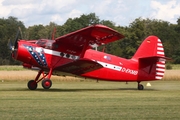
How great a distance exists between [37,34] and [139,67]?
3540 inches

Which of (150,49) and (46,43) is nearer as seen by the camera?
(46,43)

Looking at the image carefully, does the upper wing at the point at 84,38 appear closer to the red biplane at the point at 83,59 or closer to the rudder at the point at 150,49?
the red biplane at the point at 83,59

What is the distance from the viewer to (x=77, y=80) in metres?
34.4

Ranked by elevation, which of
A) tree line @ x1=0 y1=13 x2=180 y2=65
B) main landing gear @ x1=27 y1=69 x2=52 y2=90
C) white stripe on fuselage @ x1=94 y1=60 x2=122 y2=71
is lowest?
main landing gear @ x1=27 y1=69 x2=52 y2=90

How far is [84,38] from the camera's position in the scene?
19.8 metres

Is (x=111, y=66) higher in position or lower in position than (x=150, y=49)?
lower

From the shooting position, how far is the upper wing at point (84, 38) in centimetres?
1886

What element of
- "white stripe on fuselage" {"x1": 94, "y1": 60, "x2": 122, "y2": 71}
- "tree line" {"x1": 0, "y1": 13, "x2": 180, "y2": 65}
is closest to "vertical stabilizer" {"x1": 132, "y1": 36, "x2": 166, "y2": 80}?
"white stripe on fuselage" {"x1": 94, "y1": 60, "x2": 122, "y2": 71}

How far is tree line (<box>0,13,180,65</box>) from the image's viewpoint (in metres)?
73.2

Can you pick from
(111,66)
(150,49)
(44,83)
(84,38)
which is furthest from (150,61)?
(44,83)

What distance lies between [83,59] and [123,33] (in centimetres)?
6058

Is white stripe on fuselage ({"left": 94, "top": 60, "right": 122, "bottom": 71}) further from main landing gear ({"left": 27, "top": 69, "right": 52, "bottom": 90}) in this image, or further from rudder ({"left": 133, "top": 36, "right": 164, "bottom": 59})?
main landing gear ({"left": 27, "top": 69, "right": 52, "bottom": 90})

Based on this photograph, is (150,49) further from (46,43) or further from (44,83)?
(44,83)

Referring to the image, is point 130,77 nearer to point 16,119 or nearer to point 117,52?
point 16,119
